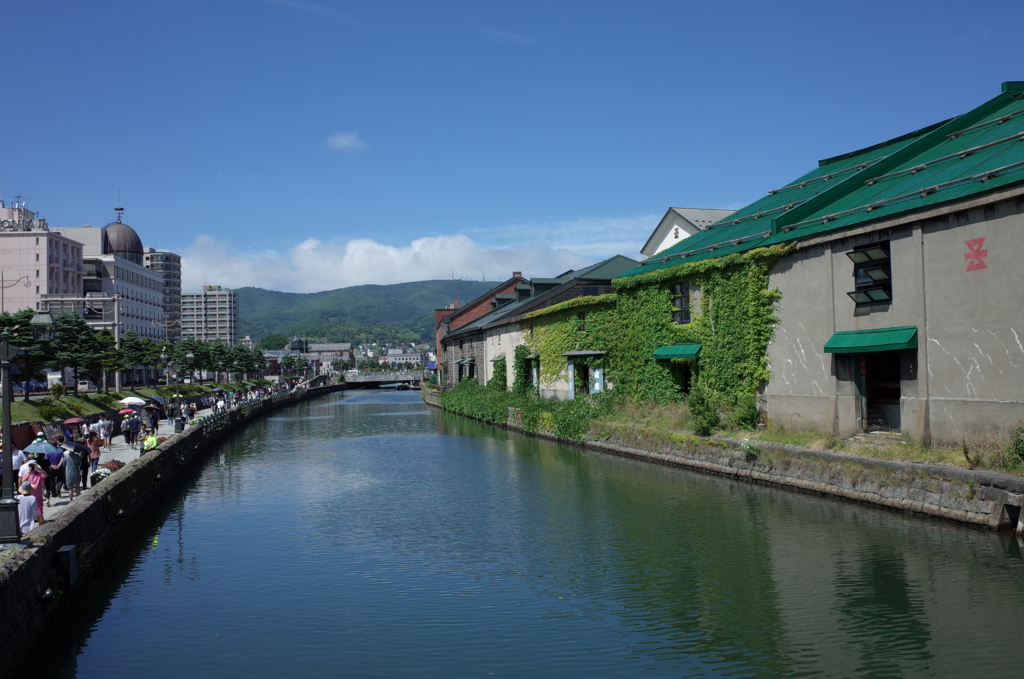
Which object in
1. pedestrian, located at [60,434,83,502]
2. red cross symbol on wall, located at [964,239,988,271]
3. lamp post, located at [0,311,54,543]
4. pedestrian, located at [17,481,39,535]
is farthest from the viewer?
pedestrian, located at [60,434,83,502]

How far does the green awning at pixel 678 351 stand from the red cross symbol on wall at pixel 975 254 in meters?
13.4

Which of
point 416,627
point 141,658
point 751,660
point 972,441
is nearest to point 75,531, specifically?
point 141,658

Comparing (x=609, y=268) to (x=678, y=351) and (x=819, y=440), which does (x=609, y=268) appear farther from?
(x=819, y=440)

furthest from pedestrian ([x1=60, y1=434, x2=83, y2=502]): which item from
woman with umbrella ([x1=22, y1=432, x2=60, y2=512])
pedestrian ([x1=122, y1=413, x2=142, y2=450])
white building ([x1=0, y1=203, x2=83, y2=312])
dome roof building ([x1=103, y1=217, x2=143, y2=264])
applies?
dome roof building ([x1=103, y1=217, x2=143, y2=264])

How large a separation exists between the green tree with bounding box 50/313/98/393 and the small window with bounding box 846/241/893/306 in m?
46.9

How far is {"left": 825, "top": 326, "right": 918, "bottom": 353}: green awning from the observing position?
22172 millimetres

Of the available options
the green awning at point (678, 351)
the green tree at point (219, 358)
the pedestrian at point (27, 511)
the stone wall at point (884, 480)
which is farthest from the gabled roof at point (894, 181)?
the green tree at point (219, 358)

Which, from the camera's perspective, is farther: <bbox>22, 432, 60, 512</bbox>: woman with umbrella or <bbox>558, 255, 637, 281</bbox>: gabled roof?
<bbox>558, 255, 637, 281</bbox>: gabled roof

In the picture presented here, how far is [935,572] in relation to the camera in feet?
50.8

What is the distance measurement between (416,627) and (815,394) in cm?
1714

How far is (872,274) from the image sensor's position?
2372 cm

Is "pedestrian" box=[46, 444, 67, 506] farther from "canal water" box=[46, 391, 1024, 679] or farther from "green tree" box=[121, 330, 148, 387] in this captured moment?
"green tree" box=[121, 330, 148, 387]

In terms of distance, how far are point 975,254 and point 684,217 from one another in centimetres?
3173

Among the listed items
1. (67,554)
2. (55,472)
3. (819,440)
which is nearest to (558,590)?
(67,554)
